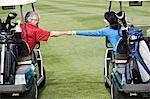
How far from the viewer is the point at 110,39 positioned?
7090 mm

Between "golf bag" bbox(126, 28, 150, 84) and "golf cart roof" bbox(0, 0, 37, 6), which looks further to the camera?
"golf cart roof" bbox(0, 0, 37, 6)

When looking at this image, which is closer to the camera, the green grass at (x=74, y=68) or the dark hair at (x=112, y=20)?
the dark hair at (x=112, y=20)

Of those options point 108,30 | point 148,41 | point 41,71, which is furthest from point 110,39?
point 41,71

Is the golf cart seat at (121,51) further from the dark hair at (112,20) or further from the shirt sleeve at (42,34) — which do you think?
the shirt sleeve at (42,34)

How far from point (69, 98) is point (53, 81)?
4.39ft

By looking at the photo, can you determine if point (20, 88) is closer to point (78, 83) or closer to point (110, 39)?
point (110, 39)

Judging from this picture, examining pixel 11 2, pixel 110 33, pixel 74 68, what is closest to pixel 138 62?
pixel 110 33

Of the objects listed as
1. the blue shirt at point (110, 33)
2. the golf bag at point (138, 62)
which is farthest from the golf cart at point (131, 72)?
the blue shirt at point (110, 33)

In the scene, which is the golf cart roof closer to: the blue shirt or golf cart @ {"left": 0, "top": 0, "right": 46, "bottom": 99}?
golf cart @ {"left": 0, "top": 0, "right": 46, "bottom": 99}

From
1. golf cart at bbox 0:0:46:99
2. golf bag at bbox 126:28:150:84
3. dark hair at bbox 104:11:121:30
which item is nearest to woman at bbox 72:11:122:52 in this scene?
dark hair at bbox 104:11:121:30

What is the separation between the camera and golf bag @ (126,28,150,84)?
6098 mm

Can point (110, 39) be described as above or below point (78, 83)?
above

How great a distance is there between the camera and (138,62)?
612 centimetres

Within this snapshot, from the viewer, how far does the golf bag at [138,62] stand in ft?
20.0
